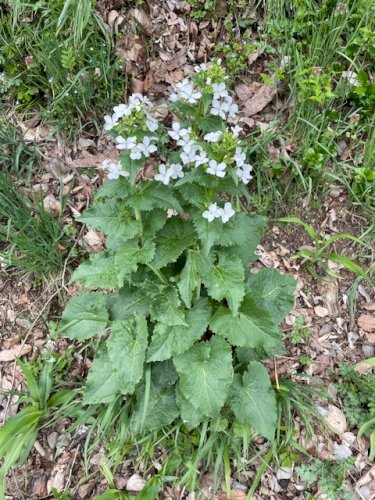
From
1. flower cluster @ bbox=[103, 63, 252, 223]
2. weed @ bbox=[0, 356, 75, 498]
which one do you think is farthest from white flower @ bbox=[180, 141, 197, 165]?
weed @ bbox=[0, 356, 75, 498]

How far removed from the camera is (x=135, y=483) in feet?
7.89

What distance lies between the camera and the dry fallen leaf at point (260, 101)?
10.3 feet

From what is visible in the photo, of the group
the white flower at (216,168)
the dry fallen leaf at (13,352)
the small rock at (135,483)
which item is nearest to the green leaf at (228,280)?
the white flower at (216,168)

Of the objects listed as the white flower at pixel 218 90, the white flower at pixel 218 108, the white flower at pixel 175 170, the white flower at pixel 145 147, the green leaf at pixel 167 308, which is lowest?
the green leaf at pixel 167 308

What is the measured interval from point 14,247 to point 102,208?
37.7 inches

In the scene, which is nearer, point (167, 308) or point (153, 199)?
point (153, 199)

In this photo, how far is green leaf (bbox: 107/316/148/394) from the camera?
6.82 feet

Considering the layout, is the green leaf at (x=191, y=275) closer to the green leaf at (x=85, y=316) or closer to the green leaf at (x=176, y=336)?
the green leaf at (x=176, y=336)

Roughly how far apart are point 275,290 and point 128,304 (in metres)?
0.80

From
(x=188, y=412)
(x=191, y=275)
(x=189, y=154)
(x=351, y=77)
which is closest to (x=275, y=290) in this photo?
(x=191, y=275)

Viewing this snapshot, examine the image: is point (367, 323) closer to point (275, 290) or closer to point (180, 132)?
point (275, 290)

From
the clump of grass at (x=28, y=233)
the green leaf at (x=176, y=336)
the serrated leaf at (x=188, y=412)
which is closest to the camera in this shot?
the green leaf at (x=176, y=336)

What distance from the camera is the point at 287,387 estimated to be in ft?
8.03

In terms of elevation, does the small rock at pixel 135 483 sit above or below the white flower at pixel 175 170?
below
